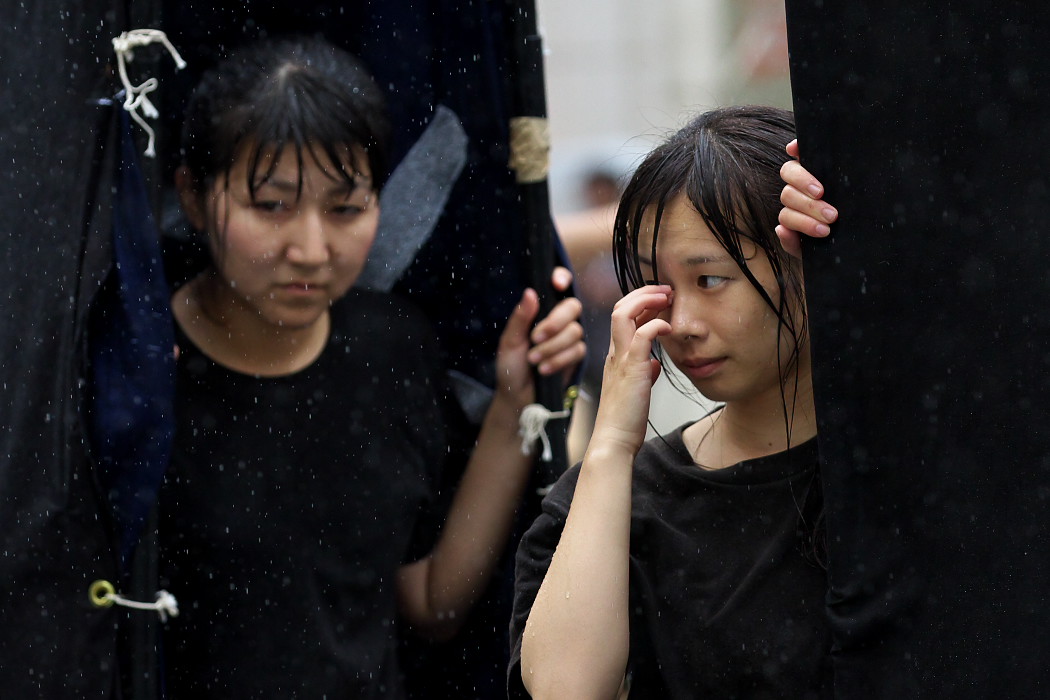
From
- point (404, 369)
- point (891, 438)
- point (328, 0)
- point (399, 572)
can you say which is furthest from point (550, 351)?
point (891, 438)

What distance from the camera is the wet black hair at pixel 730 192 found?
179 centimetres

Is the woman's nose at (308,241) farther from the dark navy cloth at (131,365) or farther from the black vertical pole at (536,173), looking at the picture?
the black vertical pole at (536,173)

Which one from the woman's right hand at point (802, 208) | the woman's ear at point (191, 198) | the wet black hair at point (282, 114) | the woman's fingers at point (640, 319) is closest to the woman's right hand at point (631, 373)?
the woman's fingers at point (640, 319)

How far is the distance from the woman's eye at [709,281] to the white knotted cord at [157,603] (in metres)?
1.21

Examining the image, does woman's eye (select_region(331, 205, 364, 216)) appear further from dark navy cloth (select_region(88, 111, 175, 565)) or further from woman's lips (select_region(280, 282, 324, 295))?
dark navy cloth (select_region(88, 111, 175, 565))

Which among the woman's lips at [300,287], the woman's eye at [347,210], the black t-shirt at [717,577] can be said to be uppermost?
the woman's eye at [347,210]

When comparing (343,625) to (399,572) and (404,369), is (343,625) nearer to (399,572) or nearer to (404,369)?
(399,572)

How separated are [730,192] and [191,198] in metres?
1.40

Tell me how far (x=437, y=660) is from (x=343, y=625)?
0.37 m

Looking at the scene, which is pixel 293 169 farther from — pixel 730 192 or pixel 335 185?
pixel 730 192

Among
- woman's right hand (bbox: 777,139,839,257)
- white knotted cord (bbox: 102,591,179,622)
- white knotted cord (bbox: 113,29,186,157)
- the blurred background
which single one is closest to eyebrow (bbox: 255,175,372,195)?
white knotted cord (bbox: 113,29,186,157)

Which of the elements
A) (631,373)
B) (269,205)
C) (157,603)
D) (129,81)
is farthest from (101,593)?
(631,373)

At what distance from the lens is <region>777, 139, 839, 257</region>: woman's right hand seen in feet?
5.03

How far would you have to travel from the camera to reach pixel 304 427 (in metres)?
2.78
